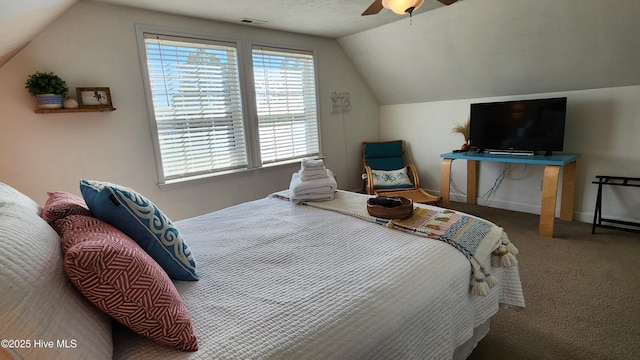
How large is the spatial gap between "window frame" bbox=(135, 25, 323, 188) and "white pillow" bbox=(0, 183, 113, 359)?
7.19 ft

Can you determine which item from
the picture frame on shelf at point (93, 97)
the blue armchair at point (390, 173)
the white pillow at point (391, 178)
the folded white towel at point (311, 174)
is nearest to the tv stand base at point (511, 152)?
the blue armchair at point (390, 173)

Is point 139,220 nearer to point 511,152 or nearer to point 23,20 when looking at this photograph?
point 23,20

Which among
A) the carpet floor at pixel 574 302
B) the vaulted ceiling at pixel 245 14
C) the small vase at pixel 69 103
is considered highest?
the vaulted ceiling at pixel 245 14

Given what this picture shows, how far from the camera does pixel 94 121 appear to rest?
8.73 ft

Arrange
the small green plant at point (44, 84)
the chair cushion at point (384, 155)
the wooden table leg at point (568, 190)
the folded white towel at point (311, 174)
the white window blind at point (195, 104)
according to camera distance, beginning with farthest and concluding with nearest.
A: the chair cushion at point (384, 155), the wooden table leg at point (568, 190), the white window blind at point (195, 104), the folded white towel at point (311, 174), the small green plant at point (44, 84)

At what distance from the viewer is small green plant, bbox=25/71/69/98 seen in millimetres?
2285

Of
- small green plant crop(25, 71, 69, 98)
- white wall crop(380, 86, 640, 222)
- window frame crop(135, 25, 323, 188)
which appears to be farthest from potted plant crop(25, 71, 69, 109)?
white wall crop(380, 86, 640, 222)

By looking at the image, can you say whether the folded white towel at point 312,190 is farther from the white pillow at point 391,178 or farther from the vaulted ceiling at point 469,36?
the white pillow at point 391,178

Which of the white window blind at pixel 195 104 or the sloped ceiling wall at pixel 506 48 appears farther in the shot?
the white window blind at pixel 195 104

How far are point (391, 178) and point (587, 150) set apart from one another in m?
2.11

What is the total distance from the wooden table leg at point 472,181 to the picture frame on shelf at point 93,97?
161 inches

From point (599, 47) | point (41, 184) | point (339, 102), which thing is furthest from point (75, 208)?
point (599, 47)

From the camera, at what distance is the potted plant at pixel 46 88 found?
229 centimetres

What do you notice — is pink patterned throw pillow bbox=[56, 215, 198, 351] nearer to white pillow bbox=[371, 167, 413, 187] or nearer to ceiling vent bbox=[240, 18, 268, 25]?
ceiling vent bbox=[240, 18, 268, 25]
